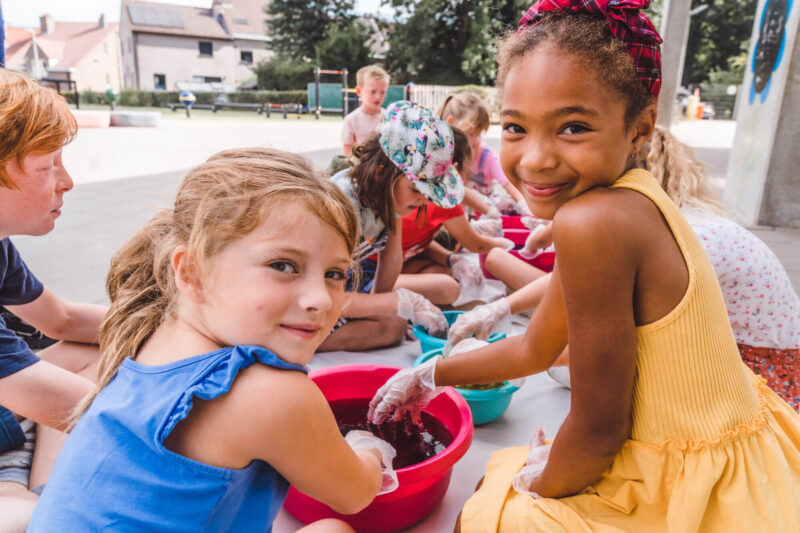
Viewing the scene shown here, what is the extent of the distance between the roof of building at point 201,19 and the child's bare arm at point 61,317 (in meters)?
37.5

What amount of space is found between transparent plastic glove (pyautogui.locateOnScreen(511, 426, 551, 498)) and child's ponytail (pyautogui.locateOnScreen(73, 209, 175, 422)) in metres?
0.78

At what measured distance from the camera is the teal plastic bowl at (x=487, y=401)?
171cm

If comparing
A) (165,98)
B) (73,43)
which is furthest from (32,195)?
(73,43)

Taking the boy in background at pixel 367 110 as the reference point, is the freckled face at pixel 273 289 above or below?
below

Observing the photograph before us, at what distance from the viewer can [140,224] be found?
4180 mm

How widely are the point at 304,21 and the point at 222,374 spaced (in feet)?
100

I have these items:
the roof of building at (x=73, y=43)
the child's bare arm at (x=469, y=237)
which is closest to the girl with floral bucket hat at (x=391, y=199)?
the child's bare arm at (x=469, y=237)

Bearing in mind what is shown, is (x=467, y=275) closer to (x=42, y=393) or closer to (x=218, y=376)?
(x=42, y=393)

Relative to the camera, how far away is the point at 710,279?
3.11 feet

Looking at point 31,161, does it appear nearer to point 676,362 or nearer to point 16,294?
point 16,294

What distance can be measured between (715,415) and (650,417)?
11cm

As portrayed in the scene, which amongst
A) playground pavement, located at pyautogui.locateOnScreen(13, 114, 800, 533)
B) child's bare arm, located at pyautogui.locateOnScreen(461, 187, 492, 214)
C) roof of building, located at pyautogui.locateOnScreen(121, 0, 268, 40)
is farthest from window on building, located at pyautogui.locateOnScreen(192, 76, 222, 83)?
child's bare arm, located at pyautogui.locateOnScreen(461, 187, 492, 214)

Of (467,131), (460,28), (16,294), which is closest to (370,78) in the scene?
(467,131)

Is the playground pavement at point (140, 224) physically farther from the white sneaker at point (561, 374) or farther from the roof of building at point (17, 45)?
the roof of building at point (17, 45)
